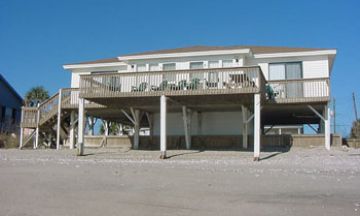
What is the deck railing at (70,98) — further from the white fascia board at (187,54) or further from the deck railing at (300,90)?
the deck railing at (300,90)

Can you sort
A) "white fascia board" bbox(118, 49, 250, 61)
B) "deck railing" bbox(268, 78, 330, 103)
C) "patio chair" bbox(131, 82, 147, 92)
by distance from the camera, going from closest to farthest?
"patio chair" bbox(131, 82, 147, 92) < "deck railing" bbox(268, 78, 330, 103) < "white fascia board" bbox(118, 49, 250, 61)

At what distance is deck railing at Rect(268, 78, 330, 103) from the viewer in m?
19.7

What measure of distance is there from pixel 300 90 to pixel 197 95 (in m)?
6.04

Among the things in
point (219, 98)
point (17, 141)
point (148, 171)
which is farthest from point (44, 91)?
point (148, 171)

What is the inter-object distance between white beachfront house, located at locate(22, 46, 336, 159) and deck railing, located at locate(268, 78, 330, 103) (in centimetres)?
5

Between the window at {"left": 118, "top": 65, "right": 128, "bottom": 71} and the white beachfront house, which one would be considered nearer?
the white beachfront house

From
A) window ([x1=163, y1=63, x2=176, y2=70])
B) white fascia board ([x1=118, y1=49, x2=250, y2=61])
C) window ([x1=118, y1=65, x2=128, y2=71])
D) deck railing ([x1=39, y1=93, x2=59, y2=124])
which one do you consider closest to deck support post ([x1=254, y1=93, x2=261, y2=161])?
white fascia board ([x1=118, y1=49, x2=250, y2=61])

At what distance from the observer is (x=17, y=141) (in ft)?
91.7

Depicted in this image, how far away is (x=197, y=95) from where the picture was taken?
17.2 m

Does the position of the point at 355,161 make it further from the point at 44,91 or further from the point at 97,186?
the point at 44,91

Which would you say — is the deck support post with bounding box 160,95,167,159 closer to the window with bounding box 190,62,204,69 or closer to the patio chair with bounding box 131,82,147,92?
the patio chair with bounding box 131,82,147,92

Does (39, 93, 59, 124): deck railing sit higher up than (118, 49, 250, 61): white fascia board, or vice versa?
(118, 49, 250, 61): white fascia board

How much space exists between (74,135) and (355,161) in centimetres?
1635

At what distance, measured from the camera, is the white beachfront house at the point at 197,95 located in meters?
17.5
